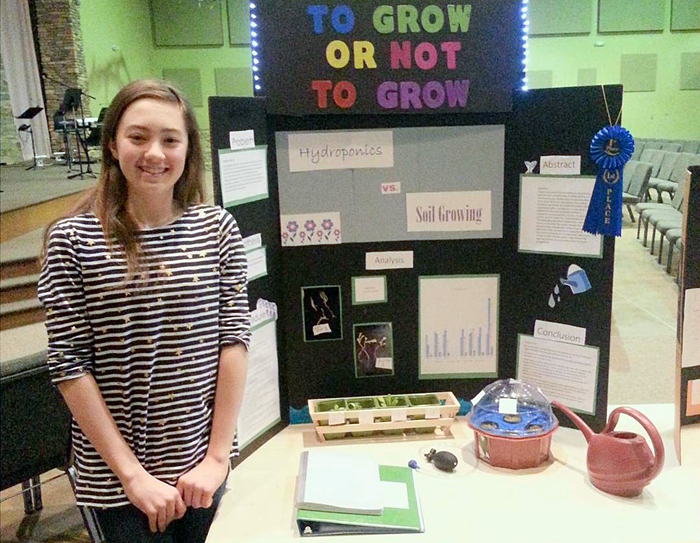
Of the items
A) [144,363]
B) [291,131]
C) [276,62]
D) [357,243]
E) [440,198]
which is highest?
[276,62]

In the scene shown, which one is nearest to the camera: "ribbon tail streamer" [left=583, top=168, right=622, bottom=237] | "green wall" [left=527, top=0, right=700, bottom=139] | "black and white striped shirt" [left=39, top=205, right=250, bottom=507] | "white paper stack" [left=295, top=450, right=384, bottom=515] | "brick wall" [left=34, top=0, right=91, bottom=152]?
"black and white striped shirt" [left=39, top=205, right=250, bottom=507]

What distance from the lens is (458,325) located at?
163 cm

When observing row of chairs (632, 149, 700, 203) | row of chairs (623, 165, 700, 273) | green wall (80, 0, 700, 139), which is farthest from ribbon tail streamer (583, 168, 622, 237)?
green wall (80, 0, 700, 139)

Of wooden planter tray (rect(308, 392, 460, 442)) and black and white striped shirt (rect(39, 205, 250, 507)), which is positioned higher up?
black and white striped shirt (rect(39, 205, 250, 507))

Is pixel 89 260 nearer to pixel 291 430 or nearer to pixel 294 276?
pixel 294 276

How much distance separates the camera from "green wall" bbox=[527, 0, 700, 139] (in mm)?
10648

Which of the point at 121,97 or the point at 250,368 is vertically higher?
the point at 121,97

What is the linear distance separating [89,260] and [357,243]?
704 millimetres

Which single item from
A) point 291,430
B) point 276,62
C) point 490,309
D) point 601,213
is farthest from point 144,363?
point 601,213

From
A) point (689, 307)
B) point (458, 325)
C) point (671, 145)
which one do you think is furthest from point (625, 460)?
point (671, 145)

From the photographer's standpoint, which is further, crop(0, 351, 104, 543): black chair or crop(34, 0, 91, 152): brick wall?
crop(34, 0, 91, 152): brick wall

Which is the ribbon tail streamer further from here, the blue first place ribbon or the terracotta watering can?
the terracotta watering can

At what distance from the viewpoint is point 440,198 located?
1.56 meters

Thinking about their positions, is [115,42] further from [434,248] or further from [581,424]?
[581,424]
